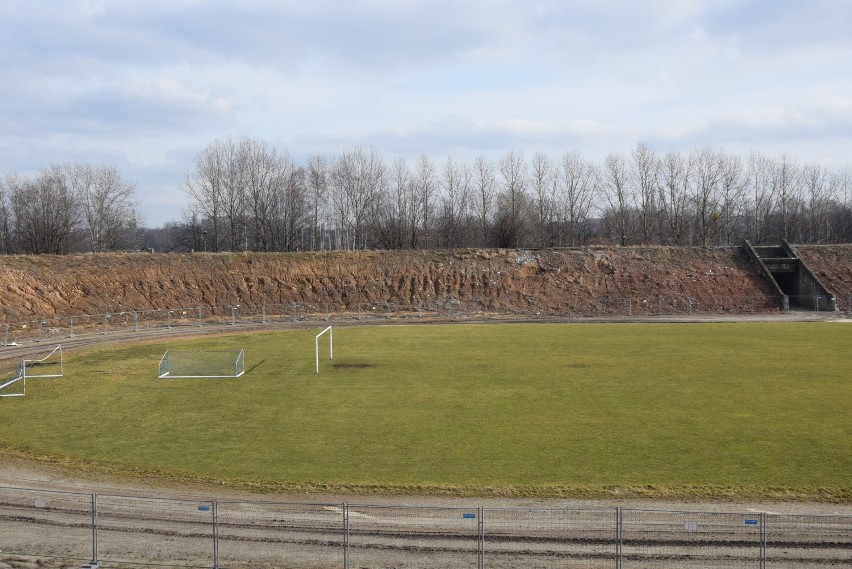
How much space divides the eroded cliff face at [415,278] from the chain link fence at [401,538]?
5082 cm

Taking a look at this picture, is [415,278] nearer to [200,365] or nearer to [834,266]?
[200,365]

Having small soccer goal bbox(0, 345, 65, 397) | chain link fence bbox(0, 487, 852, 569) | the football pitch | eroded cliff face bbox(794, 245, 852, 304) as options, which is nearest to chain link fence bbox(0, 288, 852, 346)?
eroded cliff face bbox(794, 245, 852, 304)

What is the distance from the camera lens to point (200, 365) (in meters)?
39.4

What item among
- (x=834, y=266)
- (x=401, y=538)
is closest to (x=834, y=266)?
(x=834, y=266)

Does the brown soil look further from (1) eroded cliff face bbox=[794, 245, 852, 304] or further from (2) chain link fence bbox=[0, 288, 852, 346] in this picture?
(2) chain link fence bbox=[0, 288, 852, 346]

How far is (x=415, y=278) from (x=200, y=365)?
126ft

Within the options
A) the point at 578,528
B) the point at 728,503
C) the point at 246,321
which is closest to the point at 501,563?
the point at 578,528

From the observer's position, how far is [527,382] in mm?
33781

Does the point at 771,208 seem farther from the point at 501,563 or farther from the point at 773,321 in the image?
the point at 501,563

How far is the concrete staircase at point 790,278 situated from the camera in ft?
219

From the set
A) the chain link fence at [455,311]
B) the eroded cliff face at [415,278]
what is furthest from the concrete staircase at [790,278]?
the eroded cliff face at [415,278]

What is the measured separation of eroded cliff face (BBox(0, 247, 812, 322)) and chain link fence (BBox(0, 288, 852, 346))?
1.06 ft

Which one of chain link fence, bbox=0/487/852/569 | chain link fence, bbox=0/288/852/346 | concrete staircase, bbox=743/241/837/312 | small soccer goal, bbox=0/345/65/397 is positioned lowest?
chain link fence, bbox=0/487/852/569

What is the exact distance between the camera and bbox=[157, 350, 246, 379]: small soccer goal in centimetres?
3722
